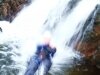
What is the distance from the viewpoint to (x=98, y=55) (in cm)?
1273

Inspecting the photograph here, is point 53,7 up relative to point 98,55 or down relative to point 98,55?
up

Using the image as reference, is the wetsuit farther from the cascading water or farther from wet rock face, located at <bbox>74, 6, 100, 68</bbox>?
wet rock face, located at <bbox>74, 6, 100, 68</bbox>

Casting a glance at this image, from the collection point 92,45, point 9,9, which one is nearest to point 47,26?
point 9,9

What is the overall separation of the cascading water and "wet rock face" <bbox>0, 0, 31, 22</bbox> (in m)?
0.29

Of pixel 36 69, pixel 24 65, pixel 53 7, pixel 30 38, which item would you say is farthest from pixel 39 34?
pixel 36 69

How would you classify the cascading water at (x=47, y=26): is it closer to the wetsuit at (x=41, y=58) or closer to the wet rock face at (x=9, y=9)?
the wet rock face at (x=9, y=9)

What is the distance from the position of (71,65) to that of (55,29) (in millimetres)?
3526

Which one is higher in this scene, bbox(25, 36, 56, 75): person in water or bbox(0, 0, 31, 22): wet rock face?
bbox(0, 0, 31, 22): wet rock face

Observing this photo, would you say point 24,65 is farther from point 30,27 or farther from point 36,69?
point 30,27

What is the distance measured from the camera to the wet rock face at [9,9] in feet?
55.9

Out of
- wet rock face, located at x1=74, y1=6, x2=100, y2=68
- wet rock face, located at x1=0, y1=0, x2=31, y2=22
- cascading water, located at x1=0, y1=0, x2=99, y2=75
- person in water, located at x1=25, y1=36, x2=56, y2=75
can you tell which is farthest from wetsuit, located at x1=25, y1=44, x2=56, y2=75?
wet rock face, located at x1=0, y1=0, x2=31, y2=22

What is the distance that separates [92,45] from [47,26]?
3.63 metres

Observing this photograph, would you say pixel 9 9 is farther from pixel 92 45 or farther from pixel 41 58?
pixel 41 58

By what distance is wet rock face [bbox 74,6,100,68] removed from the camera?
1280 centimetres
